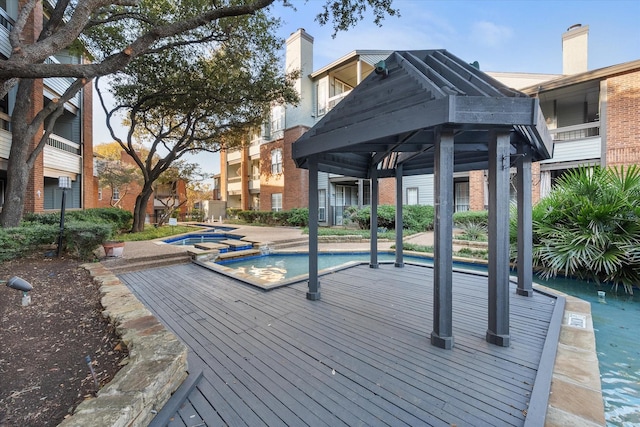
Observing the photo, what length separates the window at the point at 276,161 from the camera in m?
20.0

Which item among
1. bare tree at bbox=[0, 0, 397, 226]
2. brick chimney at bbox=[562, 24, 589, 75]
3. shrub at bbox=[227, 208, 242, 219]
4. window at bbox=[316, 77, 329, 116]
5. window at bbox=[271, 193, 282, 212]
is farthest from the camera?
shrub at bbox=[227, 208, 242, 219]

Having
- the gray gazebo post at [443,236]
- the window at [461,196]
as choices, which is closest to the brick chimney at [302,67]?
the window at [461,196]

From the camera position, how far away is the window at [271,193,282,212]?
20.2 metres

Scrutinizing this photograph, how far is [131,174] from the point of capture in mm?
21172

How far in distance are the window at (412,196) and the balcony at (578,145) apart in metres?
6.34

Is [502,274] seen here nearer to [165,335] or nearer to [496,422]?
[496,422]

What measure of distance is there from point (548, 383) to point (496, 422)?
2.26 feet

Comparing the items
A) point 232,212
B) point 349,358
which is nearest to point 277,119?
point 232,212

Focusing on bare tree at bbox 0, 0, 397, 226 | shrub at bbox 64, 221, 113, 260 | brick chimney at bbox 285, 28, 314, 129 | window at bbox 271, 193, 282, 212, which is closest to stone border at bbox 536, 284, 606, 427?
bare tree at bbox 0, 0, 397, 226

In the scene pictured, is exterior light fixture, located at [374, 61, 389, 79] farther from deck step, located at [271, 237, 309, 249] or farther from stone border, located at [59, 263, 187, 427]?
deck step, located at [271, 237, 309, 249]

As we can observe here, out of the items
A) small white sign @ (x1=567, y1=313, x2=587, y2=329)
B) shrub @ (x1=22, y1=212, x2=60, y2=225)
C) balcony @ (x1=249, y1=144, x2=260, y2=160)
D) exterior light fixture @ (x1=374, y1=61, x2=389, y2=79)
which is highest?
balcony @ (x1=249, y1=144, x2=260, y2=160)

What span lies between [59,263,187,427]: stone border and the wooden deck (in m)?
0.21

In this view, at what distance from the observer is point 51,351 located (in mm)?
2674

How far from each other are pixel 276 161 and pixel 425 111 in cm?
1851
